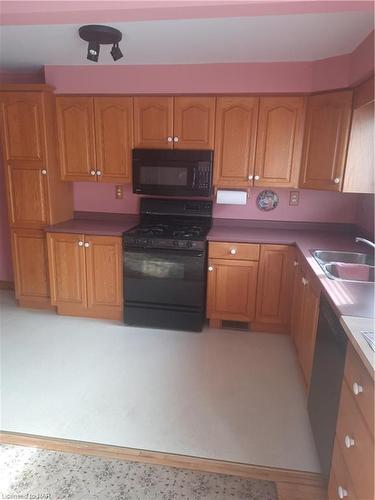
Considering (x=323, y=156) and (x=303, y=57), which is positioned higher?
(x=303, y=57)

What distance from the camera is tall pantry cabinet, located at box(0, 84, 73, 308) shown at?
2961 millimetres

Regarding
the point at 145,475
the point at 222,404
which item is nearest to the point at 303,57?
the point at 222,404

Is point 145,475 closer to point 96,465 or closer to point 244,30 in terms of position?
point 96,465

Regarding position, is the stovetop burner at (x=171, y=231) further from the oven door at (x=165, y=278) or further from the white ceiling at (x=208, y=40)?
the white ceiling at (x=208, y=40)

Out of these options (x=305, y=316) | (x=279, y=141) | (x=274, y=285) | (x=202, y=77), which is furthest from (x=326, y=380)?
(x=202, y=77)

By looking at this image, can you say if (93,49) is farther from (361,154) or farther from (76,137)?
(361,154)

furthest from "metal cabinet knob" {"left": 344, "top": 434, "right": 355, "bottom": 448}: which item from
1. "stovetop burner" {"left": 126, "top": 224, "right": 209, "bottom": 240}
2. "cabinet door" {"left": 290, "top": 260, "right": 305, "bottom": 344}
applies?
"stovetop burner" {"left": 126, "top": 224, "right": 209, "bottom": 240}

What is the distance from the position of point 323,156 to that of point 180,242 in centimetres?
132

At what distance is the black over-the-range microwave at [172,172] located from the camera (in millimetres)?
2951

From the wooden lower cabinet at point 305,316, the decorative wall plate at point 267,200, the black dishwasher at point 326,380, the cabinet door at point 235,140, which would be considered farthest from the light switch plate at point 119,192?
the black dishwasher at point 326,380

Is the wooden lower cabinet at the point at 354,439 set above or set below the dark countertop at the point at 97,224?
below

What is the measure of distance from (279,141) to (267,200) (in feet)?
1.89

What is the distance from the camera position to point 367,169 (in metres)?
2.46

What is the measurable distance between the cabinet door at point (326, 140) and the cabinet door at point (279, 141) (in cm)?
7
